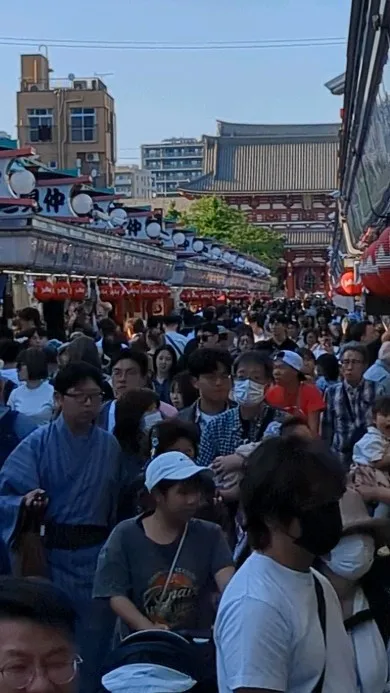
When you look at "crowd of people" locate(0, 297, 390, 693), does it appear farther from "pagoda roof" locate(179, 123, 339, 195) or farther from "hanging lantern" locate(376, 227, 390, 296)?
"pagoda roof" locate(179, 123, 339, 195)

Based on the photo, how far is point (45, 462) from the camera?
5.04 m

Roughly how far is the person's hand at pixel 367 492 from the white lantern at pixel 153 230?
28148 mm

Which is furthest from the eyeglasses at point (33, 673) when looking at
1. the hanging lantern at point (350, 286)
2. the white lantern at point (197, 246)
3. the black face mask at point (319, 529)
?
the white lantern at point (197, 246)

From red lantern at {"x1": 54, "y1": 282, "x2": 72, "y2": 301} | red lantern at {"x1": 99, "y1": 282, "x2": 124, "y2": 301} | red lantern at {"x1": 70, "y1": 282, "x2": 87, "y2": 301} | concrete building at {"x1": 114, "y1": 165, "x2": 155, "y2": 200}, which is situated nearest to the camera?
red lantern at {"x1": 54, "y1": 282, "x2": 72, "y2": 301}

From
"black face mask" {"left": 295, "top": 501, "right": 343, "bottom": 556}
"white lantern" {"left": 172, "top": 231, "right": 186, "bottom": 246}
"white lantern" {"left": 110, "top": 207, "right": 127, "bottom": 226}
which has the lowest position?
"white lantern" {"left": 172, "top": 231, "right": 186, "bottom": 246}

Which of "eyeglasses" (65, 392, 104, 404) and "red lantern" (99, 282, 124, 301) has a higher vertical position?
"eyeglasses" (65, 392, 104, 404)

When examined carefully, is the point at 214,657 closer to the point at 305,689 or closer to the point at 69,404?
the point at 305,689

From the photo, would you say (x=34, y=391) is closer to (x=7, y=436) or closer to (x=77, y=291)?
(x=7, y=436)

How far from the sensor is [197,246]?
4078 centimetres

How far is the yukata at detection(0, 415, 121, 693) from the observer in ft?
16.3

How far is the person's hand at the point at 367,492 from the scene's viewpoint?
361 centimetres

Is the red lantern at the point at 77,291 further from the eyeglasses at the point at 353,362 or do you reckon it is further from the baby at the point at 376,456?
the baby at the point at 376,456

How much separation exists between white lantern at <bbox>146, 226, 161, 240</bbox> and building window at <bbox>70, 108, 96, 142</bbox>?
45.4 m

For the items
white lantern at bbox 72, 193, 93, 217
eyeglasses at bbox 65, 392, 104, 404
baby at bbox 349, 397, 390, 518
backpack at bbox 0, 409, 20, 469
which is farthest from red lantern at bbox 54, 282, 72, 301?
eyeglasses at bbox 65, 392, 104, 404
